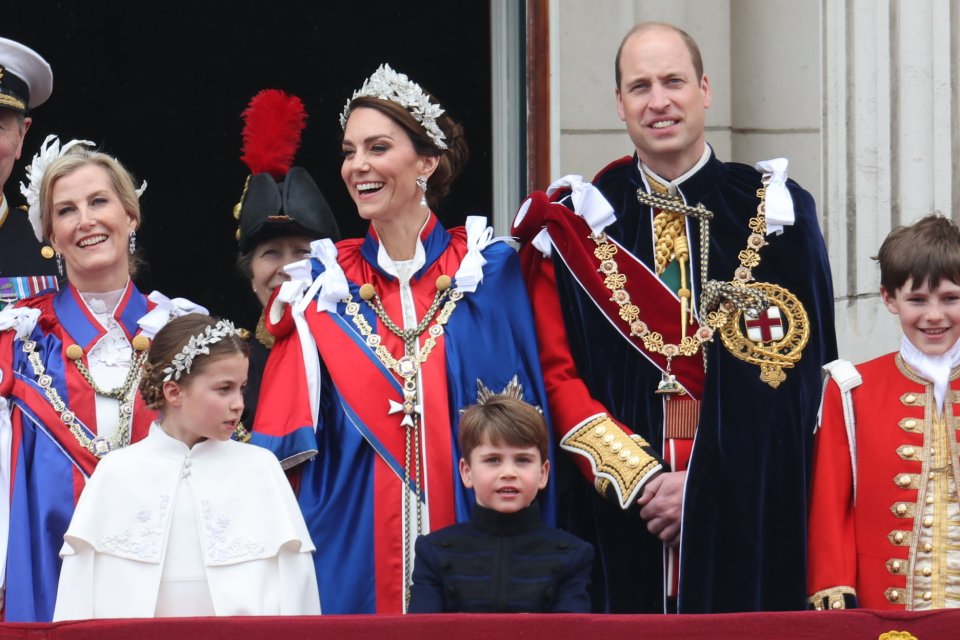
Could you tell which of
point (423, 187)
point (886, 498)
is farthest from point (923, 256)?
point (423, 187)

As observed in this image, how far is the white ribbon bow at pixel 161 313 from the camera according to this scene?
4.48 meters

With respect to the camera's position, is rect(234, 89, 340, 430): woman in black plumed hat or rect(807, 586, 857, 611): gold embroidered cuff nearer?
rect(807, 586, 857, 611): gold embroidered cuff

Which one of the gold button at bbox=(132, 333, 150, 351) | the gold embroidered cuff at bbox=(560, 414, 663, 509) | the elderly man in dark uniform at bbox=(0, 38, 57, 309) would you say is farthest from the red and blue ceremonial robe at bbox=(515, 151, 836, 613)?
the elderly man in dark uniform at bbox=(0, 38, 57, 309)

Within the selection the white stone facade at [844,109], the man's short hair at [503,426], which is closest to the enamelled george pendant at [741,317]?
the man's short hair at [503,426]

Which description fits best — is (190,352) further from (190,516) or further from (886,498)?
(886,498)

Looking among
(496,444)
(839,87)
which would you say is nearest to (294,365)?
(496,444)

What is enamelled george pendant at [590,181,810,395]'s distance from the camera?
4371 mm

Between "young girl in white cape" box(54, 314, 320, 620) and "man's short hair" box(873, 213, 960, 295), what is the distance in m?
1.49

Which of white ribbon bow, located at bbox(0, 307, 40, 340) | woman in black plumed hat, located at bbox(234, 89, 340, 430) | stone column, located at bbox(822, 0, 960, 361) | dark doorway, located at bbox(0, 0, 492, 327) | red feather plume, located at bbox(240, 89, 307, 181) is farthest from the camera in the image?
dark doorway, located at bbox(0, 0, 492, 327)

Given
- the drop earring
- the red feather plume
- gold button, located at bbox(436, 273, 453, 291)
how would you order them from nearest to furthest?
1. gold button, located at bbox(436, 273, 453, 291)
2. the drop earring
3. the red feather plume

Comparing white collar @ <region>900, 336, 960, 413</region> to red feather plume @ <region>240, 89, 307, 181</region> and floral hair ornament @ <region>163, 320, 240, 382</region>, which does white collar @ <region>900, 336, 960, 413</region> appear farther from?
red feather plume @ <region>240, 89, 307, 181</region>

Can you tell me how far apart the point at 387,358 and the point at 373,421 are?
0.16 meters

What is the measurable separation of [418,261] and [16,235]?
1346 mm

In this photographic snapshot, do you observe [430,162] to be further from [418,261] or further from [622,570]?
[622,570]
